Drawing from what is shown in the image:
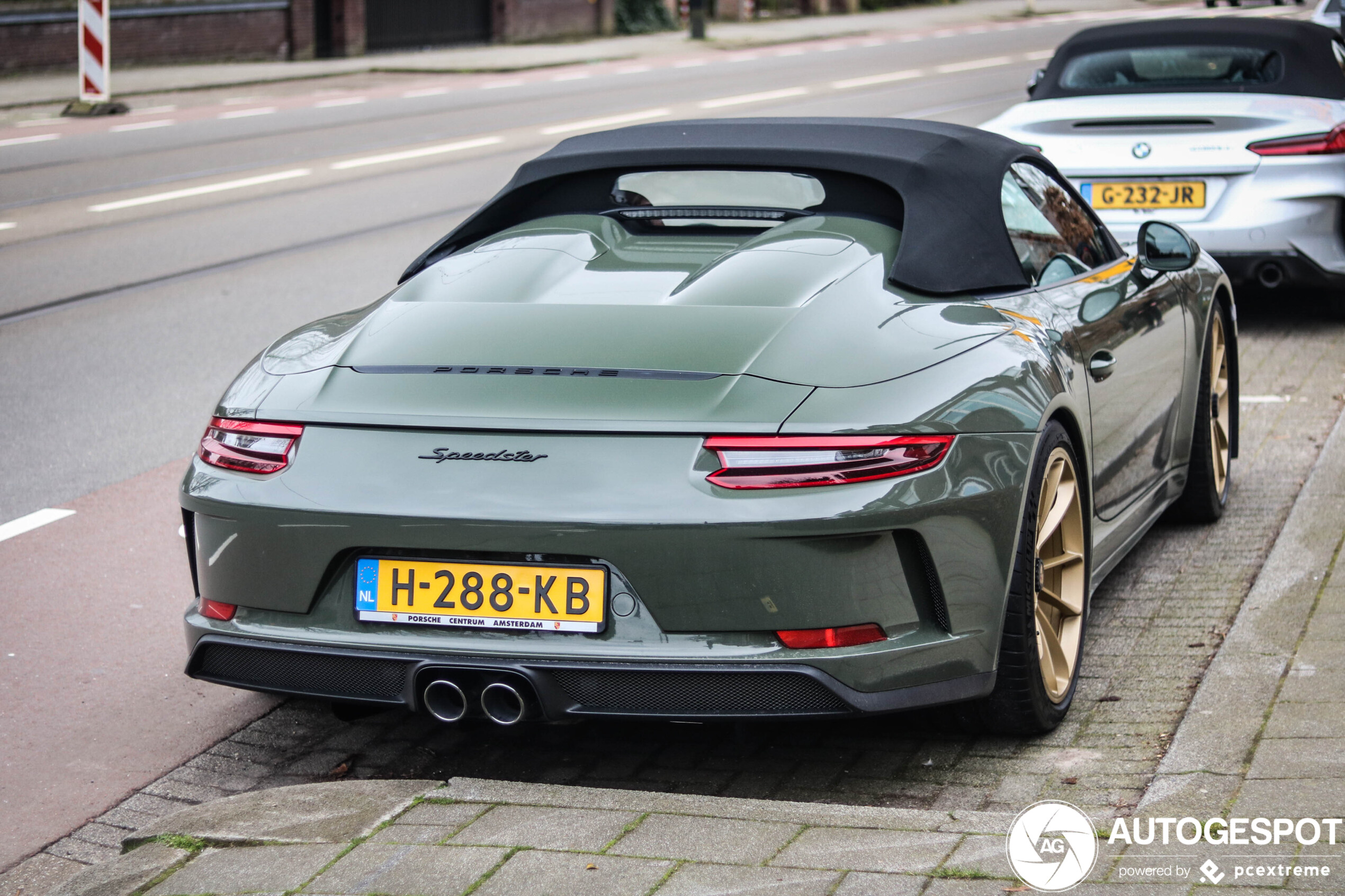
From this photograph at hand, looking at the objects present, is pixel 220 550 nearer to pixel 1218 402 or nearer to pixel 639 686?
pixel 639 686

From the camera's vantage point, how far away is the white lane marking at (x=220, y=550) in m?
3.48

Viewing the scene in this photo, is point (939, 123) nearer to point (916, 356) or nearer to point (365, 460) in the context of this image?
point (916, 356)

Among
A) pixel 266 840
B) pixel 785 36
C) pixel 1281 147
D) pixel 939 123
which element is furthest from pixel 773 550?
pixel 785 36

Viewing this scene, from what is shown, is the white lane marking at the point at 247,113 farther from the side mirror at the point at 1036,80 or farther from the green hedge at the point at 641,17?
the green hedge at the point at 641,17

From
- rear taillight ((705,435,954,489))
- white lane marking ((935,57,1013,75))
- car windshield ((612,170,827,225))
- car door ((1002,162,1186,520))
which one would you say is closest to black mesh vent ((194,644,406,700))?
rear taillight ((705,435,954,489))

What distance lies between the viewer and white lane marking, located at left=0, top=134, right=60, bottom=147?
1784 cm

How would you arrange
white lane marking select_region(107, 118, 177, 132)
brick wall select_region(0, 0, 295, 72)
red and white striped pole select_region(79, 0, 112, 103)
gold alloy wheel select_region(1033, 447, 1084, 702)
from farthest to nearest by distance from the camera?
brick wall select_region(0, 0, 295, 72)
red and white striped pole select_region(79, 0, 112, 103)
white lane marking select_region(107, 118, 177, 132)
gold alloy wheel select_region(1033, 447, 1084, 702)

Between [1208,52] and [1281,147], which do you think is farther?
[1208,52]

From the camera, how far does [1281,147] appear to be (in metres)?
8.14

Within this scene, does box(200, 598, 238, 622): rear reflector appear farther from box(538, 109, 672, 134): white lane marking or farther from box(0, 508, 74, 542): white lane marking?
box(538, 109, 672, 134): white lane marking

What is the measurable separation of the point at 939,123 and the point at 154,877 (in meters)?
3.13

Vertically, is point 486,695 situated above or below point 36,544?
above

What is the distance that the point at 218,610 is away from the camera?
357 cm

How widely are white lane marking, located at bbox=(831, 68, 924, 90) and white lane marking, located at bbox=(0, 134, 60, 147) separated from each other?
1071 cm
